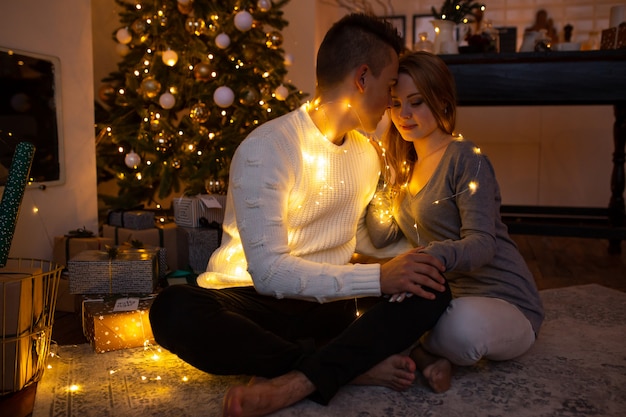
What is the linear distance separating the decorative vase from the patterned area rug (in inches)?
60.3

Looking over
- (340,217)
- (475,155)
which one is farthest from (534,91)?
(340,217)

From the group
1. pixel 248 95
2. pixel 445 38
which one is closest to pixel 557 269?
pixel 445 38

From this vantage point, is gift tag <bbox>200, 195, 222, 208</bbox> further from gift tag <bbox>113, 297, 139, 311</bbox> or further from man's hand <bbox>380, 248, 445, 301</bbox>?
→ man's hand <bbox>380, 248, 445, 301</bbox>

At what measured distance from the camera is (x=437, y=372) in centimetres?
126

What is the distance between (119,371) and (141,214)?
89 centimetres

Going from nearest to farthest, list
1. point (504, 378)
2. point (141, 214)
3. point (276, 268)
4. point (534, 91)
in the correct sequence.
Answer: point (276, 268)
point (504, 378)
point (141, 214)
point (534, 91)

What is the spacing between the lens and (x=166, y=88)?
2.57m

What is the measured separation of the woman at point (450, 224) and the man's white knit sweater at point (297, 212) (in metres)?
0.09

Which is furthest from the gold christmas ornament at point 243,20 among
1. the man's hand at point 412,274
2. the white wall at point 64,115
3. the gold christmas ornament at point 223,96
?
the man's hand at point 412,274

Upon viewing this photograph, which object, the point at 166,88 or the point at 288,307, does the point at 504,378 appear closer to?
the point at 288,307

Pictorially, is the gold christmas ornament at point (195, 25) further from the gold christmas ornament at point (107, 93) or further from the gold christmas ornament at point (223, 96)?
the gold christmas ornament at point (107, 93)

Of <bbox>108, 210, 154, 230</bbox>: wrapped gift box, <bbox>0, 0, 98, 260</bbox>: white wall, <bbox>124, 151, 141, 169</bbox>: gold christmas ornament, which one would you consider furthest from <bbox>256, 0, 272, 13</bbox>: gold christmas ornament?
<bbox>108, 210, 154, 230</bbox>: wrapped gift box

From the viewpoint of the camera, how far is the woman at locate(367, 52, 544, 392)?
128 centimetres

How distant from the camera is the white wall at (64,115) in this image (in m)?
1.95
